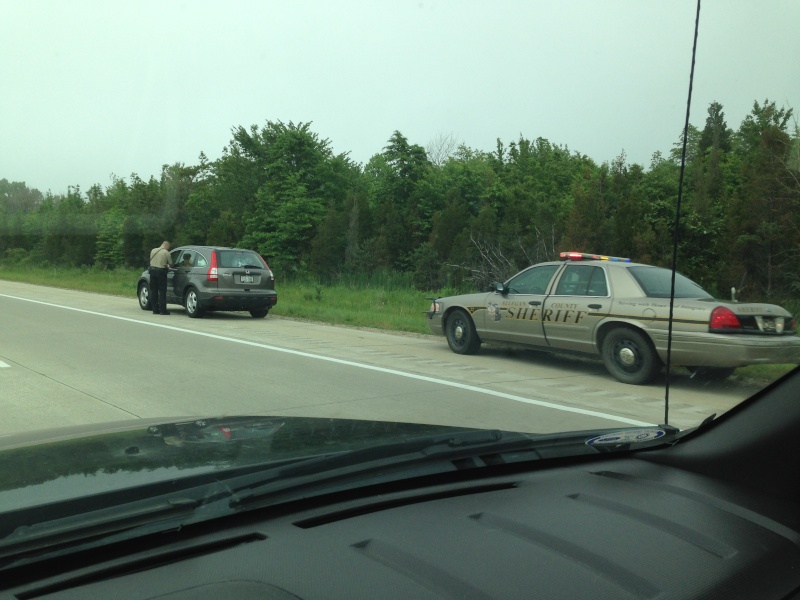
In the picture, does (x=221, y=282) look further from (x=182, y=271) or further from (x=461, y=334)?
(x=461, y=334)

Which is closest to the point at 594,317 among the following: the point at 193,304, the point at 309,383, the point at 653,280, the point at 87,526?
the point at 653,280

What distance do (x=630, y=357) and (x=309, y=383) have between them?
3.89 m

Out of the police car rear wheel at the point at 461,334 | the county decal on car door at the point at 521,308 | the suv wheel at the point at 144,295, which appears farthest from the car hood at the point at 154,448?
the suv wheel at the point at 144,295

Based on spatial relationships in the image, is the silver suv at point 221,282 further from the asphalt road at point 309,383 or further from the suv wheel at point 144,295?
the asphalt road at point 309,383

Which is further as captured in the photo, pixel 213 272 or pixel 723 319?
pixel 213 272

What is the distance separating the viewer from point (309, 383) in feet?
30.7

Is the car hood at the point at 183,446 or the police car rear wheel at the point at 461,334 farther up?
the car hood at the point at 183,446

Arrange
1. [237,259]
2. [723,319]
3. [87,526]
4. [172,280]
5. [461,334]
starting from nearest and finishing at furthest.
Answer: [87,526] < [723,319] < [461,334] < [237,259] < [172,280]

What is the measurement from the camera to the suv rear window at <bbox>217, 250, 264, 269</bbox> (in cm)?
1839

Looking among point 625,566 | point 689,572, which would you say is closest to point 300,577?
point 625,566

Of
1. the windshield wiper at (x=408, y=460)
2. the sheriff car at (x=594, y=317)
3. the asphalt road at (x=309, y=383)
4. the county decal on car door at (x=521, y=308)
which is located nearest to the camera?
the windshield wiper at (x=408, y=460)

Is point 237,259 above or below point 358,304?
above

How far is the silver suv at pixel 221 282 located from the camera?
1808cm

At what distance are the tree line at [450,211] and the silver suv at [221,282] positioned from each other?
16.6 ft
